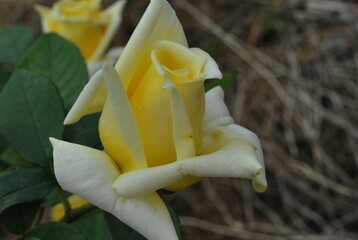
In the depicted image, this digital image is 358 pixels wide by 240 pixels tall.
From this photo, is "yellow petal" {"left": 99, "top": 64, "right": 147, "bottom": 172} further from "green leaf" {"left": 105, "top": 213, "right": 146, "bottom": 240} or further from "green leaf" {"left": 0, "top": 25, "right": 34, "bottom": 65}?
"green leaf" {"left": 0, "top": 25, "right": 34, "bottom": 65}

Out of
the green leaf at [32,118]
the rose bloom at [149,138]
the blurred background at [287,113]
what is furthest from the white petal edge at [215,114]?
the blurred background at [287,113]

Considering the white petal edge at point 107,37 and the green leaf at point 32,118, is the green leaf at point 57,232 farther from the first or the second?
the white petal edge at point 107,37

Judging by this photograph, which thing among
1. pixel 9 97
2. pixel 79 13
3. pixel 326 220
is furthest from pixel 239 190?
pixel 9 97

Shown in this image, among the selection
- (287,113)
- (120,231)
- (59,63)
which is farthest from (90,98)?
(287,113)

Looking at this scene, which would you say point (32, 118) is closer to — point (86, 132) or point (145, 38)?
point (86, 132)

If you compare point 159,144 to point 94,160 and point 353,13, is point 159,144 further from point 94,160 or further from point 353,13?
point 353,13

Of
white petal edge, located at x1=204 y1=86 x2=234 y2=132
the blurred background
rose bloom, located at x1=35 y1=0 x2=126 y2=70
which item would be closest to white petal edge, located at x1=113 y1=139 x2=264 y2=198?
white petal edge, located at x1=204 y1=86 x2=234 y2=132
